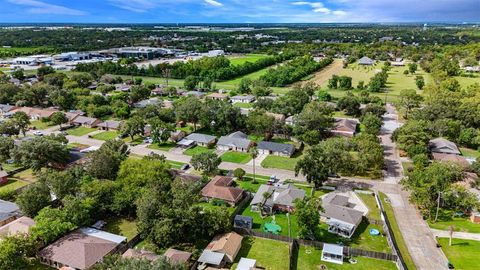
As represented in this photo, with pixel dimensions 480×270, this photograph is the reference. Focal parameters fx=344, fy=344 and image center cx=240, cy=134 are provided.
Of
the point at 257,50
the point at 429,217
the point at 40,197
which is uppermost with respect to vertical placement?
the point at 257,50

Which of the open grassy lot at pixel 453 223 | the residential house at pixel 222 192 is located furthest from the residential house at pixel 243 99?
the open grassy lot at pixel 453 223

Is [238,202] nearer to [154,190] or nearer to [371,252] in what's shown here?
[154,190]

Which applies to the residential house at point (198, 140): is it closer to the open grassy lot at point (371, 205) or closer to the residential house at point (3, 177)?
the residential house at point (3, 177)

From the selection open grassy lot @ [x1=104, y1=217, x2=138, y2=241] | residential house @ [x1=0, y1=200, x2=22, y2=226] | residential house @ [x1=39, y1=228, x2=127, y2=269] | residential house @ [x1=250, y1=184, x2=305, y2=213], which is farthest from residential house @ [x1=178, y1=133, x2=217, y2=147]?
residential house @ [x1=39, y1=228, x2=127, y2=269]

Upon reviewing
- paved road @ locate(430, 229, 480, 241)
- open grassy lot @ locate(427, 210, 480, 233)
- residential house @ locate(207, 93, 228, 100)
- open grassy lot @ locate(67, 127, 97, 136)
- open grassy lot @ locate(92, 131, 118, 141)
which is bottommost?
paved road @ locate(430, 229, 480, 241)

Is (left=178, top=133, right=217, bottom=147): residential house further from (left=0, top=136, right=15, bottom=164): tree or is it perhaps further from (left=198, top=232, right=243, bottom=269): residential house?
(left=198, top=232, right=243, bottom=269): residential house

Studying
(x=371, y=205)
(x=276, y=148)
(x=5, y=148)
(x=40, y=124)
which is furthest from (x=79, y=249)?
(x=40, y=124)

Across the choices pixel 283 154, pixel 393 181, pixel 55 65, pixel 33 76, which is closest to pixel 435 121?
pixel 393 181

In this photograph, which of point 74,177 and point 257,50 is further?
point 257,50
